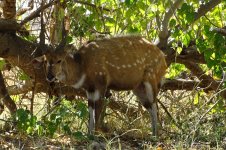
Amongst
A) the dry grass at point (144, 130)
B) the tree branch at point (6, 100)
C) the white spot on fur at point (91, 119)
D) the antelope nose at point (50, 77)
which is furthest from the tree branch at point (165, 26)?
the tree branch at point (6, 100)

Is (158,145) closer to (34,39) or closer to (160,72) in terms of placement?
(160,72)

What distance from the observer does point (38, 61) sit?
699cm

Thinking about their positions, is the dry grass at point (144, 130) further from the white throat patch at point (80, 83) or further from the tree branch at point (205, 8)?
the tree branch at point (205, 8)

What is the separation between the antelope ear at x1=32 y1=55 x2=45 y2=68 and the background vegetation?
0.13ft

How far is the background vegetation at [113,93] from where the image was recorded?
603 centimetres

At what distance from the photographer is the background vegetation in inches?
237

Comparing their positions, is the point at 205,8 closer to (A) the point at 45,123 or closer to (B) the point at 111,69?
(B) the point at 111,69

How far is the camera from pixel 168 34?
7.39 metres

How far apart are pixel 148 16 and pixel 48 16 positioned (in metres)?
1.48

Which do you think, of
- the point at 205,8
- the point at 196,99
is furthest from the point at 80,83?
the point at 196,99

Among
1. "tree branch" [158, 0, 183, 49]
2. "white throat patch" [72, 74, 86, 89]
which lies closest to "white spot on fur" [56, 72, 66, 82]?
"white throat patch" [72, 74, 86, 89]

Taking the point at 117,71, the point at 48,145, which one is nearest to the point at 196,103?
the point at 117,71

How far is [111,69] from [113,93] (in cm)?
120

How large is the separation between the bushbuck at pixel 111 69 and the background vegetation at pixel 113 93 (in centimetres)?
20
